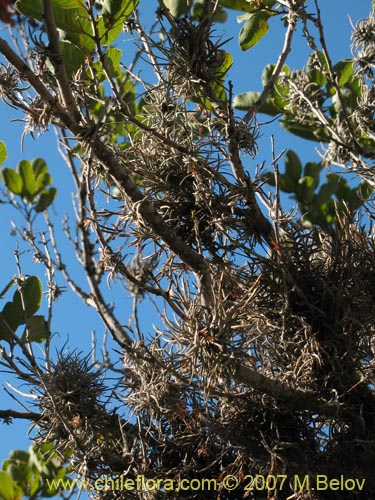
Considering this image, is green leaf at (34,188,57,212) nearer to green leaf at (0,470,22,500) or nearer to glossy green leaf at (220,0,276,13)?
green leaf at (0,470,22,500)

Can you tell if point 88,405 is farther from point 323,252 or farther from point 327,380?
point 323,252

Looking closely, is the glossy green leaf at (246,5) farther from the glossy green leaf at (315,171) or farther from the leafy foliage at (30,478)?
the leafy foliage at (30,478)

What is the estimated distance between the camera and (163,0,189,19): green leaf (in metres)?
1.54

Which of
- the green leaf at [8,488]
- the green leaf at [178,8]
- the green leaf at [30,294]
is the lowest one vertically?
the green leaf at [8,488]

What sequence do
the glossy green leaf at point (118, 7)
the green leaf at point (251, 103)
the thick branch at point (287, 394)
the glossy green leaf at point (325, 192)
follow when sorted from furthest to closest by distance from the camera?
the glossy green leaf at point (325, 192) < the green leaf at point (251, 103) < the glossy green leaf at point (118, 7) < the thick branch at point (287, 394)

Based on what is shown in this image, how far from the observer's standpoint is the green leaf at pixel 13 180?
3.28 metres

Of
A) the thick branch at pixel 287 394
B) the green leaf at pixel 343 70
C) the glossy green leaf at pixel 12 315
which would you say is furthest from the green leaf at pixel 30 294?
the green leaf at pixel 343 70

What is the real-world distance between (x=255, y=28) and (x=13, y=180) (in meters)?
1.69

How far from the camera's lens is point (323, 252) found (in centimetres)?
172

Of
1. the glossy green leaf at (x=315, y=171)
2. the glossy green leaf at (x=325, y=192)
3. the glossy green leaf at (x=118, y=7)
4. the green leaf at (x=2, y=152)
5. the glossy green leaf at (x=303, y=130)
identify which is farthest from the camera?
the glossy green leaf at (x=315, y=171)

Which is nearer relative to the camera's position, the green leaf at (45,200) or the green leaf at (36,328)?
the green leaf at (36,328)

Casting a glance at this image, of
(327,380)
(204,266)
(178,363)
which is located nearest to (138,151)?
(204,266)

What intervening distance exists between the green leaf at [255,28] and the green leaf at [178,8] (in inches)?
14.2

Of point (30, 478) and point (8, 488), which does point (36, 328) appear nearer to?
point (8, 488)
